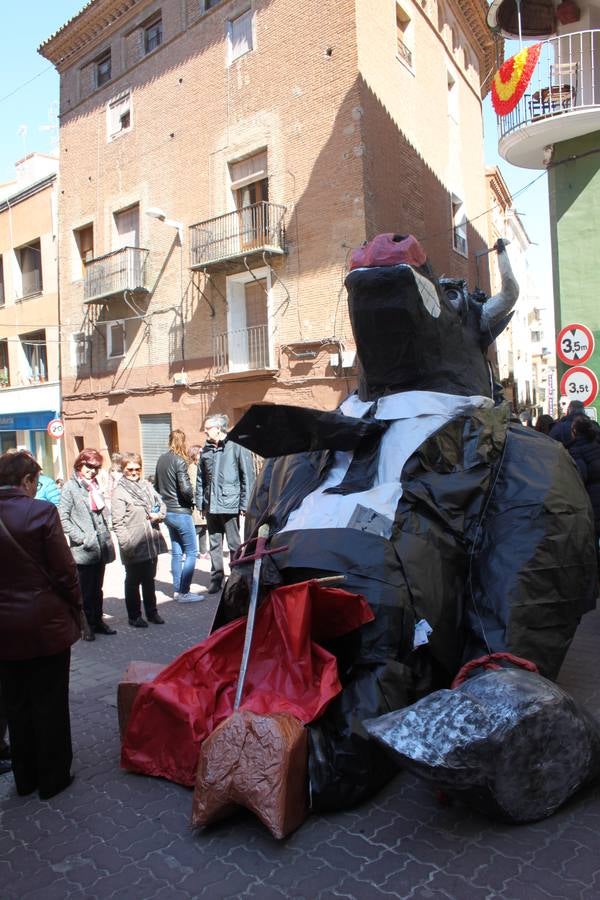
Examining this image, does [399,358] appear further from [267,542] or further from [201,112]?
[201,112]

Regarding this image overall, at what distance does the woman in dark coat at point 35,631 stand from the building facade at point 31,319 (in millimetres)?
20664

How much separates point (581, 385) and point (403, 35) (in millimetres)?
11583

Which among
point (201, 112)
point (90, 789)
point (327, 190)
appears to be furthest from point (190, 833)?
point (201, 112)

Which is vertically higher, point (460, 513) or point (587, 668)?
point (460, 513)

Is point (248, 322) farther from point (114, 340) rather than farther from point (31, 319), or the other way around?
→ point (31, 319)

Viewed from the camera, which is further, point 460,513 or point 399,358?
point 399,358

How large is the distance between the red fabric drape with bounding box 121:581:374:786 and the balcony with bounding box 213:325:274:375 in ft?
42.8

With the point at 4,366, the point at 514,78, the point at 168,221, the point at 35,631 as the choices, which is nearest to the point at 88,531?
the point at 35,631

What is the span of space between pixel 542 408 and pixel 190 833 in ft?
103

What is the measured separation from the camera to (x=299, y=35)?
15.1 metres

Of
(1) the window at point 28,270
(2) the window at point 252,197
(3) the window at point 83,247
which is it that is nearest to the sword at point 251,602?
(2) the window at point 252,197

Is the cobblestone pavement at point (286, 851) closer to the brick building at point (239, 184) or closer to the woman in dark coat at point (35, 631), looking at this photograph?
the woman in dark coat at point (35, 631)

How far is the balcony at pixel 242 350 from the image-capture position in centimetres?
1633

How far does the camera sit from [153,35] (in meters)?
19.1
